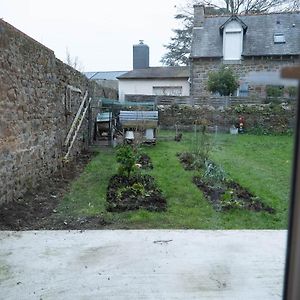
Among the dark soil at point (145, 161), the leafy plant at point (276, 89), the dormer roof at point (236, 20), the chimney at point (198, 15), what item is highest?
A: the chimney at point (198, 15)

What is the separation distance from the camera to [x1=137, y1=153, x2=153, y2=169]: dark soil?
6508mm

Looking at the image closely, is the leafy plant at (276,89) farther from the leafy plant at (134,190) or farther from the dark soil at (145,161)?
the dark soil at (145,161)

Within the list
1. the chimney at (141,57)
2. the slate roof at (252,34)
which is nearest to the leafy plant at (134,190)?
the slate roof at (252,34)

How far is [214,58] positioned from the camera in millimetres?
15172

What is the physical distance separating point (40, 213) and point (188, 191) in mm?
1956

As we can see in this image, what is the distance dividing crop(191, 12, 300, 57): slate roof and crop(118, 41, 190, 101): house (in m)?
2.96

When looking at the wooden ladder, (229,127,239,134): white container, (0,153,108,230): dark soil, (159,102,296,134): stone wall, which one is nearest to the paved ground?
(0,153,108,230): dark soil

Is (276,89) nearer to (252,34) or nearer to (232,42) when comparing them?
(232,42)

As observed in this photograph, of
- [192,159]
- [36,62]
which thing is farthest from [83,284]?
[192,159]

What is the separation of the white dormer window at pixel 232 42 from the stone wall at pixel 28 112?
391 inches

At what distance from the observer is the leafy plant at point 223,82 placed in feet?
42.9

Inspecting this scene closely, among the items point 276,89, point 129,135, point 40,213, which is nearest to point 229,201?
point 40,213

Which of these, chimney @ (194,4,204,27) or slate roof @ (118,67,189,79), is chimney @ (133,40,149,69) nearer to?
slate roof @ (118,67,189,79)

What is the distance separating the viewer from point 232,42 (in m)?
15.1
